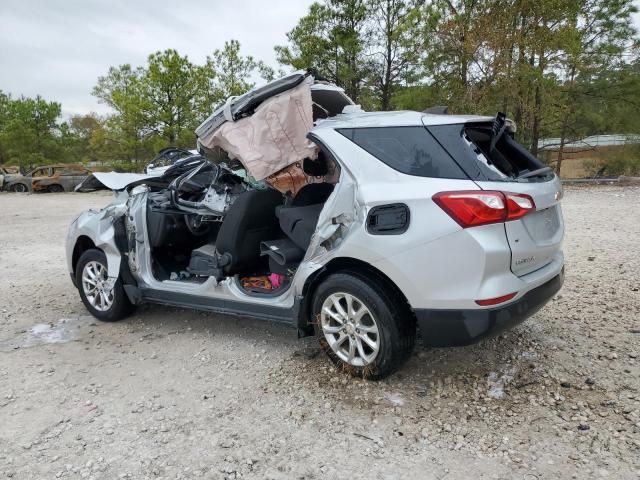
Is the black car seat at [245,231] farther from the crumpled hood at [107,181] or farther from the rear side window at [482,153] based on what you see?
the rear side window at [482,153]

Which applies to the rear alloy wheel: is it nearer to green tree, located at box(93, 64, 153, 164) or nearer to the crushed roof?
green tree, located at box(93, 64, 153, 164)

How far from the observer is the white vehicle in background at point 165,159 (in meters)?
5.19

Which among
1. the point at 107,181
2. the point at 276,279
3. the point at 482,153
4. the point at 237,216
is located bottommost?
the point at 276,279

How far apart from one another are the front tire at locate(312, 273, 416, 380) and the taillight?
0.68m

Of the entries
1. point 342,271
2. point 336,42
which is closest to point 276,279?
point 342,271

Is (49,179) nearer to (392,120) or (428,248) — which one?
(392,120)

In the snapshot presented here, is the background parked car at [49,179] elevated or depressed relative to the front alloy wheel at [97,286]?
elevated

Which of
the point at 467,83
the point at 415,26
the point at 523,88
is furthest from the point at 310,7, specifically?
the point at 523,88

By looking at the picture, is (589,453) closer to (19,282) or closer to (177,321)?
(177,321)

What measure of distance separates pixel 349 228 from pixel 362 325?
62 centimetres

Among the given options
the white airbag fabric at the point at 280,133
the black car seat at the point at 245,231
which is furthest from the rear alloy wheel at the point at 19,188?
the white airbag fabric at the point at 280,133

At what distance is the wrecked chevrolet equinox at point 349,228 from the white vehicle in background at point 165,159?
1.45ft

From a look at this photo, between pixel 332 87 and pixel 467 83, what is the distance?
14.8m

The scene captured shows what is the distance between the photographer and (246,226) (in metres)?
4.16
